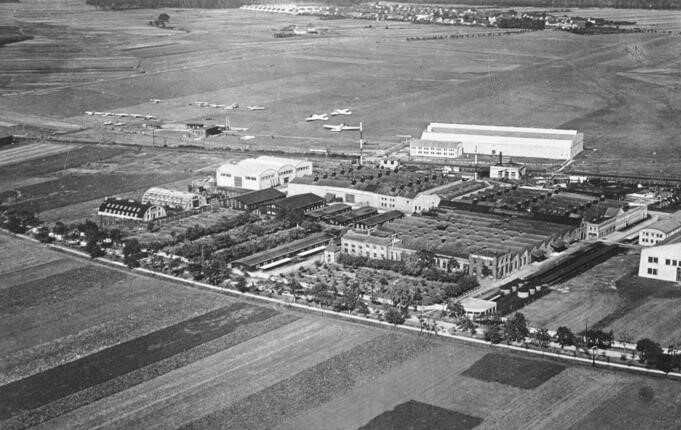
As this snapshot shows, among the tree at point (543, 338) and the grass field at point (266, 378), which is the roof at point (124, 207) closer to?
the grass field at point (266, 378)

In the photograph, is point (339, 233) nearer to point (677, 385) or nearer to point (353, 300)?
point (353, 300)

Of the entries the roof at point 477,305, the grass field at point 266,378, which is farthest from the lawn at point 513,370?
the roof at point 477,305

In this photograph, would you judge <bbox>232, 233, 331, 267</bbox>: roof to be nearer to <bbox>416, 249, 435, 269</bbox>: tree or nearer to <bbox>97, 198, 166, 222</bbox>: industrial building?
<bbox>416, 249, 435, 269</bbox>: tree

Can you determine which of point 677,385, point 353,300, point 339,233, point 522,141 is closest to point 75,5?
point 522,141

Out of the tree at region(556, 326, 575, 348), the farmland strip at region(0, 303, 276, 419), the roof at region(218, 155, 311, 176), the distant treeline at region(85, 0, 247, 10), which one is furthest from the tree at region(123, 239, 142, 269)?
the distant treeline at region(85, 0, 247, 10)

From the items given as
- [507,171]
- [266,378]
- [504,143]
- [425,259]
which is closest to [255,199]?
[425,259]
